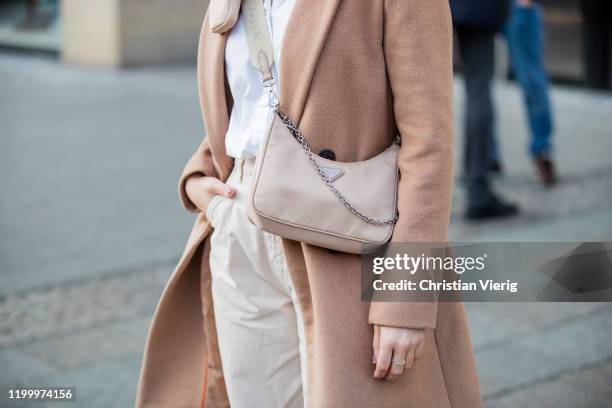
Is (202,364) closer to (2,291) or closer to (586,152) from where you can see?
(2,291)

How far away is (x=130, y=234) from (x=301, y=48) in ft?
13.9

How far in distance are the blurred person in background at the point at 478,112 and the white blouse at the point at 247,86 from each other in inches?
156

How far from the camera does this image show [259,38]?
234 cm

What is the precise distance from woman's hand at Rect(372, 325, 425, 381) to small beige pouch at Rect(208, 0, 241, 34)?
2.60 feet

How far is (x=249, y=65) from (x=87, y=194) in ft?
16.4

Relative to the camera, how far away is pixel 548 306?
503cm

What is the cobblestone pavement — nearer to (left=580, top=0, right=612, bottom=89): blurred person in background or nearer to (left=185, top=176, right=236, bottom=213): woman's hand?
(left=580, top=0, right=612, bottom=89): blurred person in background

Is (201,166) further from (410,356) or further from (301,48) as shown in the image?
(410,356)

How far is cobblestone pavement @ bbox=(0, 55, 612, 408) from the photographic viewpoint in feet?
14.1

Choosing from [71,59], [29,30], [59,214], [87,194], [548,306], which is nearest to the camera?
[548,306]

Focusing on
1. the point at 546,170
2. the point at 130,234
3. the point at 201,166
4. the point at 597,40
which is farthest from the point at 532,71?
the point at 201,166

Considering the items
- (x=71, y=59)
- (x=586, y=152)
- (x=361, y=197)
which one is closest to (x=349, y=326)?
(x=361, y=197)

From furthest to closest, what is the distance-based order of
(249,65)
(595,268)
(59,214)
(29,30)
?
(29,30) → (59,214) → (595,268) → (249,65)

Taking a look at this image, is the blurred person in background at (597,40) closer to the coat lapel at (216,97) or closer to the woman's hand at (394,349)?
the coat lapel at (216,97)
